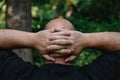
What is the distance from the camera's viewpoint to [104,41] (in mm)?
3359

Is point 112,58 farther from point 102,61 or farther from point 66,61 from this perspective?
point 66,61

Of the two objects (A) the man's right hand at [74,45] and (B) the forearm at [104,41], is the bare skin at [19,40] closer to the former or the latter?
(A) the man's right hand at [74,45]

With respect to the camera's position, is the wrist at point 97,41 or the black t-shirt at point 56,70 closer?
the black t-shirt at point 56,70

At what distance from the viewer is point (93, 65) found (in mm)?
3180

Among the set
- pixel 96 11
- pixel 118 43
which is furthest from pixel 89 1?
pixel 118 43

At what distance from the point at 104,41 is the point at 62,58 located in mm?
397

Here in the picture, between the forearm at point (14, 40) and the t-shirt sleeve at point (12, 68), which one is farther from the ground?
the forearm at point (14, 40)

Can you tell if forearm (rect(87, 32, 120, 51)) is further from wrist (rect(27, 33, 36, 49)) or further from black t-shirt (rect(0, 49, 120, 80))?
wrist (rect(27, 33, 36, 49))

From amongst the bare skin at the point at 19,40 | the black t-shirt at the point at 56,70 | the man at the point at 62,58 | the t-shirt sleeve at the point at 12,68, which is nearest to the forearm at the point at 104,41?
the man at the point at 62,58

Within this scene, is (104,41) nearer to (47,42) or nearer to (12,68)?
(47,42)

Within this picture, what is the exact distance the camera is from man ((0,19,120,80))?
312cm

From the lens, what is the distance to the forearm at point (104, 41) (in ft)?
11.0

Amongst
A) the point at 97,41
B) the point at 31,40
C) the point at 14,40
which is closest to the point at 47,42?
the point at 31,40

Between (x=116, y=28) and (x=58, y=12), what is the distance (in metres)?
16.8
